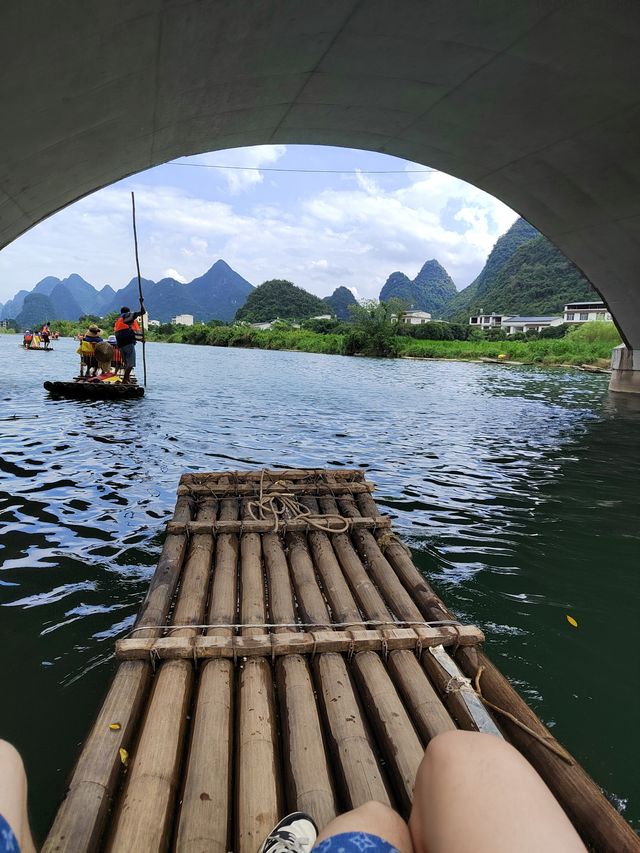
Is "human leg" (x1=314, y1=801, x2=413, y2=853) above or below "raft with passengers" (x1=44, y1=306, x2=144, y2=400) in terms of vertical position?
below

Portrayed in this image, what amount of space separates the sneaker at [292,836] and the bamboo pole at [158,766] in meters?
0.38

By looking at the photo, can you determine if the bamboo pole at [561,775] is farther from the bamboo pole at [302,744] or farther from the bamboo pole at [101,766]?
the bamboo pole at [101,766]

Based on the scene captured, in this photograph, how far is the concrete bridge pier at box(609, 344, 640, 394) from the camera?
19.5 metres

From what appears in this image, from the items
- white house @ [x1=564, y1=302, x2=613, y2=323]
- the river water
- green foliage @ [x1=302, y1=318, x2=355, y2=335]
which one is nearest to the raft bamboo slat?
the river water

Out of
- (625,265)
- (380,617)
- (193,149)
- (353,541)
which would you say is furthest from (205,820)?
(625,265)

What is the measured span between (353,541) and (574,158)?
30.3ft

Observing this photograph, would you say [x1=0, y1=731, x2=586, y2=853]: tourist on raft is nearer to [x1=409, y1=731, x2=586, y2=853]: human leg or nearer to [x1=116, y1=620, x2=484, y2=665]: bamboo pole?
[x1=409, y1=731, x2=586, y2=853]: human leg

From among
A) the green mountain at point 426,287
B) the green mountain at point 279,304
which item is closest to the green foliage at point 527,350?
the green mountain at point 279,304

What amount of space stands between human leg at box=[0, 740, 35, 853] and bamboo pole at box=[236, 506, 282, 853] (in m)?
0.68

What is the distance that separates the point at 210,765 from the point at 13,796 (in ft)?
2.88

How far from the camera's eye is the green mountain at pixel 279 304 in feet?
388

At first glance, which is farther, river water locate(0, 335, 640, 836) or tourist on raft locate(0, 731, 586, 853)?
river water locate(0, 335, 640, 836)

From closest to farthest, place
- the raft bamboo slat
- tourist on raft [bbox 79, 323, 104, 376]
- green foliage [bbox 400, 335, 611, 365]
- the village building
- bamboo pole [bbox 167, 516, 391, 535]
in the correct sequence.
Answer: the raft bamboo slat, bamboo pole [bbox 167, 516, 391, 535], tourist on raft [bbox 79, 323, 104, 376], green foliage [bbox 400, 335, 611, 365], the village building

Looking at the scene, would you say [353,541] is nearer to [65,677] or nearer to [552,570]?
[552,570]
